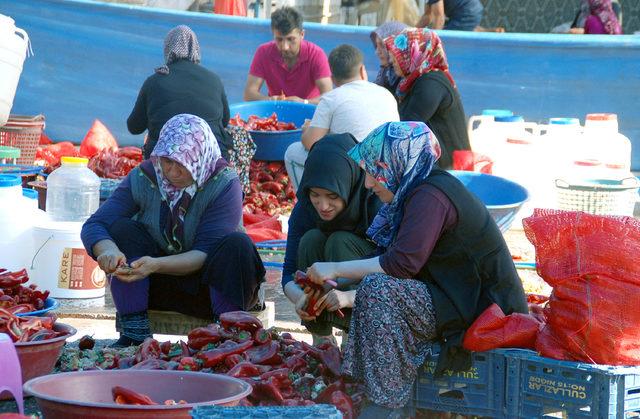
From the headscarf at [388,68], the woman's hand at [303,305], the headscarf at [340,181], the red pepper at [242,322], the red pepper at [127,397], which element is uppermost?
the headscarf at [388,68]

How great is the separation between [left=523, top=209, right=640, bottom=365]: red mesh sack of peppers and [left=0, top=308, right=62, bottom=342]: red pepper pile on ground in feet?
5.56

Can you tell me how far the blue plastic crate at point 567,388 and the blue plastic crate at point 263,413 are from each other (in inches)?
46.6

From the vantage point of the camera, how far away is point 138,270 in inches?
174

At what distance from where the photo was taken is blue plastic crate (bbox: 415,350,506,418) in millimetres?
3635

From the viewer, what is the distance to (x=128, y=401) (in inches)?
112

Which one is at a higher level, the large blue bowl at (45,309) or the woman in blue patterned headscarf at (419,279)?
the woman in blue patterned headscarf at (419,279)

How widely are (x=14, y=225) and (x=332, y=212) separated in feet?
6.19

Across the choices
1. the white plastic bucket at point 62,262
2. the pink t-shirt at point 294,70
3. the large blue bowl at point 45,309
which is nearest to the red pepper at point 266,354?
the large blue bowl at point 45,309

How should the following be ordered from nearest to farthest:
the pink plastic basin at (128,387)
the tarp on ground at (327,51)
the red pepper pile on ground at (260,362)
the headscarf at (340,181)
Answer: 1. the pink plastic basin at (128,387)
2. the red pepper pile on ground at (260,362)
3. the headscarf at (340,181)
4. the tarp on ground at (327,51)

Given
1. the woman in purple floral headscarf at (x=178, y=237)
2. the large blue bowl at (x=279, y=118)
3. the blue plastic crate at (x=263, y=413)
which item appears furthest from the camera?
the large blue bowl at (x=279, y=118)

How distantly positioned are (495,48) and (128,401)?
23.3 feet

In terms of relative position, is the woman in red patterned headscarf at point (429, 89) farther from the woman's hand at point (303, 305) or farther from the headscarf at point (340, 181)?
the woman's hand at point (303, 305)

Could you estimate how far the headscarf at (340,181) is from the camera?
4176 mm

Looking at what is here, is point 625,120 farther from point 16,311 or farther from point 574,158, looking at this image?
point 16,311
